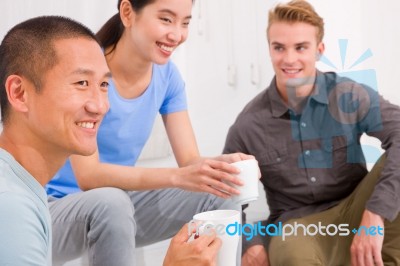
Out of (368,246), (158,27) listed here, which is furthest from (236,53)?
(368,246)

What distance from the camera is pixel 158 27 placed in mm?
993

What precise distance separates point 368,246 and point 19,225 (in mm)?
704

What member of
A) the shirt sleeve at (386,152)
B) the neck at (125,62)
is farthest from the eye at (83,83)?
the shirt sleeve at (386,152)

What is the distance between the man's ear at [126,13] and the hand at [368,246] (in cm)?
58

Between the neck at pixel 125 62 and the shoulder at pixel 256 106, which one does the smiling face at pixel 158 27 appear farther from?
the shoulder at pixel 256 106

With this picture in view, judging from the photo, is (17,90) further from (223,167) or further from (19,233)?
(223,167)

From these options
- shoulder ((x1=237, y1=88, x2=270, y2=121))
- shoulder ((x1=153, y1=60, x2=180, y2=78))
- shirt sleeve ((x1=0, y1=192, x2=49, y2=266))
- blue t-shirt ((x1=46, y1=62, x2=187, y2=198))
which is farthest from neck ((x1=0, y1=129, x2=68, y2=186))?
shoulder ((x1=237, y1=88, x2=270, y2=121))

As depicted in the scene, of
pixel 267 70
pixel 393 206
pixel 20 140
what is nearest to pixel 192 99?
pixel 267 70

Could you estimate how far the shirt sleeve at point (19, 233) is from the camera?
0.48 meters

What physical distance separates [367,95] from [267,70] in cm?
22

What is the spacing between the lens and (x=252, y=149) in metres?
1.11

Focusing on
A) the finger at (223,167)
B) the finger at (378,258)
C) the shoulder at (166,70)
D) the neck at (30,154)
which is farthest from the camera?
the shoulder at (166,70)

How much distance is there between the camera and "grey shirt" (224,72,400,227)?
1083 mm

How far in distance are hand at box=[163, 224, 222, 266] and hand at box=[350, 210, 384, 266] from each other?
0.41 metres
